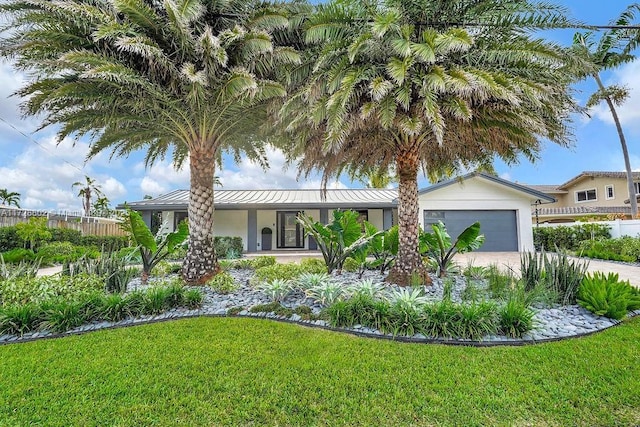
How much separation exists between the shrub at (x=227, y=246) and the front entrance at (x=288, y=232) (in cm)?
363

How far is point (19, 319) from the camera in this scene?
5.27 m

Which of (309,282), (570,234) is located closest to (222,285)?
(309,282)

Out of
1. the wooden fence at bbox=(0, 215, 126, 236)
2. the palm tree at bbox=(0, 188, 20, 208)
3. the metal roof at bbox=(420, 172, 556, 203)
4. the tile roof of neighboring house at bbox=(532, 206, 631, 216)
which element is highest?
the palm tree at bbox=(0, 188, 20, 208)

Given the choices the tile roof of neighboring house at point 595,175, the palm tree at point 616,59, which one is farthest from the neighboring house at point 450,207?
the tile roof of neighboring house at point 595,175

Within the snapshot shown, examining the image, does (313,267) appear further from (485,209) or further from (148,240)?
(485,209)

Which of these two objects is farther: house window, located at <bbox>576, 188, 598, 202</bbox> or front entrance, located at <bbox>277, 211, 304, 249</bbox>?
house window, located at <bbox>576, 188, 598, 202</bbox>

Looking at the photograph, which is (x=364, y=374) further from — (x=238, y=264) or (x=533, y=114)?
(x=238, y=264)

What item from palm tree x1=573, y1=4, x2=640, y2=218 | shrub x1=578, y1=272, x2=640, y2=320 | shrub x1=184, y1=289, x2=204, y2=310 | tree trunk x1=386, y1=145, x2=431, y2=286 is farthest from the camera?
palm tree x1=573, y1=4, x2=640, y2=218

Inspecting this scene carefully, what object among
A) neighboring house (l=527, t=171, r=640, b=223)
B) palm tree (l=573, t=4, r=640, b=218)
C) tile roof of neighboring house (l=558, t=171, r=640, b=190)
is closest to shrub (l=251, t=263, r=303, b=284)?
palm tree (l=573, t=4, r=640, b=218)

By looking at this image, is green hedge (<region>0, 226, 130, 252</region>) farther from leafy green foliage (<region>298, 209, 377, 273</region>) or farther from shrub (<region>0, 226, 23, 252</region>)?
leafy green foliage (<region>298, 209, 377, 273</region>)

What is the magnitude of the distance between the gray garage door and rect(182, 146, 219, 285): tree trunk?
1468 centimetres

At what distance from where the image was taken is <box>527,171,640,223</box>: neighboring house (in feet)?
93.0

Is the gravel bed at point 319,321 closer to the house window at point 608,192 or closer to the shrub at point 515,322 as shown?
the shrub at point 515,322

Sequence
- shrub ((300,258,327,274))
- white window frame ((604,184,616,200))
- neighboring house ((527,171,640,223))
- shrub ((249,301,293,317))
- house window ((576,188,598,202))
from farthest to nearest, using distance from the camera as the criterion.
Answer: house window ((576,188,598,202)) → white window frame ((604,184,616,200)) → neighboring house ((527,171,640,223)) → shrub ((300,258,327,274)) → shrub ((249,301,293,317))
